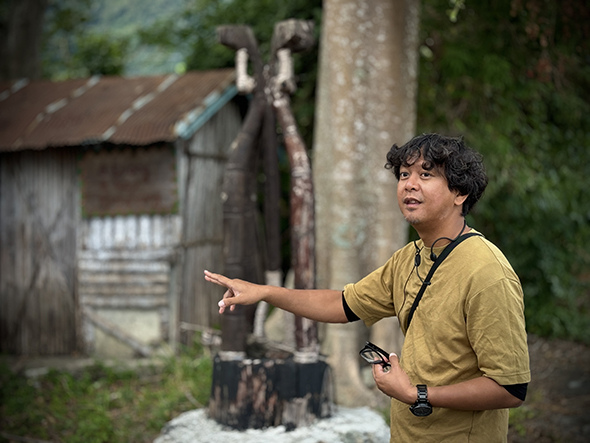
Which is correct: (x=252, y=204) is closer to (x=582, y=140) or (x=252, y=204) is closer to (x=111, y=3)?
(x=582, y=140)

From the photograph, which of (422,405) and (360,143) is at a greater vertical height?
(360,143)

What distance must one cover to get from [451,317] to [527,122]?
655 cm

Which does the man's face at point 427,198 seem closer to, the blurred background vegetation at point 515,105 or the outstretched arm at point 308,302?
the outstretched arm at point 308,302

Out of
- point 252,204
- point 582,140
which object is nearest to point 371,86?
point 252,204

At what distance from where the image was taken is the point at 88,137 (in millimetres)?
6508

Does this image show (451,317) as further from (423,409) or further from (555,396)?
(555,396)

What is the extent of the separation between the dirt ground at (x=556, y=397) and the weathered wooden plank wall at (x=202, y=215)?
12.4ft

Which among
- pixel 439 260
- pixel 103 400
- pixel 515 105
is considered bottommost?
pixel 103 400

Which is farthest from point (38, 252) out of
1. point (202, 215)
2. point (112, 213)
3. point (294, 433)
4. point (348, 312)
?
point (348, 312)

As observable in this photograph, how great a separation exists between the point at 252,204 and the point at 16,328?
5041 mm

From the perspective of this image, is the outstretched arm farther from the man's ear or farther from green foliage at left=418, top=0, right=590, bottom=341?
green foliage at left=418, top=0, right=590, bottom=341

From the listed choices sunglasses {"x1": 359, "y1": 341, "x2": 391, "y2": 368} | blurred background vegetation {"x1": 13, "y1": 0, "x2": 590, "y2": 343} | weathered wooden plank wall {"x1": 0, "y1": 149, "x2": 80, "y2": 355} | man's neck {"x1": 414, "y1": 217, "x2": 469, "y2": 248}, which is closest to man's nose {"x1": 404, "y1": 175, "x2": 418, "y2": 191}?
man's neck {"x1": 414, "y1": 217, "x2": 469, "y2": 248}

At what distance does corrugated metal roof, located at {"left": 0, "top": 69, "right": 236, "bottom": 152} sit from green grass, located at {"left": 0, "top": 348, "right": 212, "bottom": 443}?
2476 mm

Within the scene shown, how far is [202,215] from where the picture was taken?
727 cm
